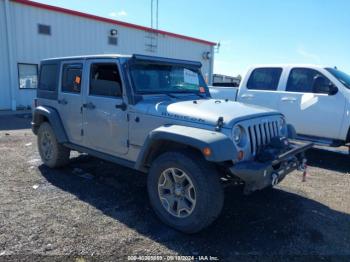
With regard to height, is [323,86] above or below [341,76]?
below

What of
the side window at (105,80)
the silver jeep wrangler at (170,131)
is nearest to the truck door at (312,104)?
the silver jeep wrangler at (170,131)

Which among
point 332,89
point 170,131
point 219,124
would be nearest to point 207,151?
point 219,124

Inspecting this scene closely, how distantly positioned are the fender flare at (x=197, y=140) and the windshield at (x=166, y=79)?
814 mm

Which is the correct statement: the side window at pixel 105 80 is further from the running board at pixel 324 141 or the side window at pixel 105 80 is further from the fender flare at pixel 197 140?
the running board at pixel 324 141

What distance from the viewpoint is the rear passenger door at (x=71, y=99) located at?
5.01 meters

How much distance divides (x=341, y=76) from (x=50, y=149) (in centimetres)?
583

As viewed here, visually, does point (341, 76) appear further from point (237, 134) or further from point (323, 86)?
point (237, 134)

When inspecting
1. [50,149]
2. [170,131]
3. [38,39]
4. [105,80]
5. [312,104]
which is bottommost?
[50,149]

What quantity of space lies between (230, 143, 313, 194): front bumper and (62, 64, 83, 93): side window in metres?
2.94

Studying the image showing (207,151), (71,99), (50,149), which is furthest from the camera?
(50,149)

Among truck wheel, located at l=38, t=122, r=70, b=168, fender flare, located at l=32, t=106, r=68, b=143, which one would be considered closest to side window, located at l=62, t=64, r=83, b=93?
fender flare, located at l=32, t=106, r=68, b=143

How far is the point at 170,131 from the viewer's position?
3494 mm

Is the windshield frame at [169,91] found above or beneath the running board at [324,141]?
above

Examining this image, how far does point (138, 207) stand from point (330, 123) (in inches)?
172
